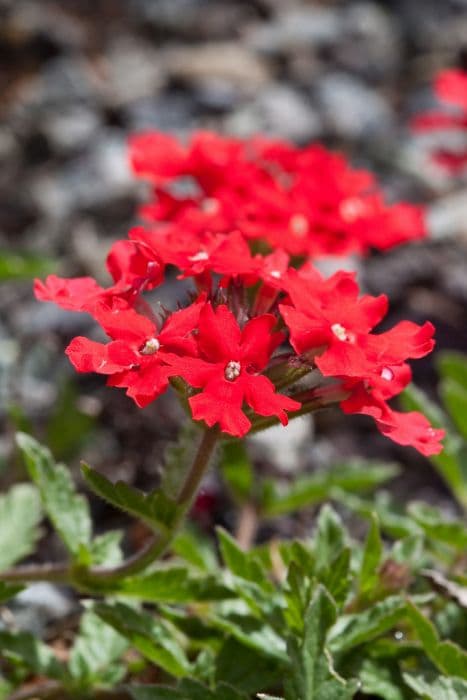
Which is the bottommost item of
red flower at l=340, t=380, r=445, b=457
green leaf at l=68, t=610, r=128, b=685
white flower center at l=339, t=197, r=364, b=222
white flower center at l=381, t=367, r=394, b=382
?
green leaf at l=68, t=610, r=128, b=685

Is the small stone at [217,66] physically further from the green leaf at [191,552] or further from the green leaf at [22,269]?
the green leaf at [191,552]

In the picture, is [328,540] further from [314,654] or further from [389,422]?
[389,422]

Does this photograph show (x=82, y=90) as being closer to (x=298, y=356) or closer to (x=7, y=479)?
(x=7, y=479)

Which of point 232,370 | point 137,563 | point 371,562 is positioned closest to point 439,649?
point 371,562

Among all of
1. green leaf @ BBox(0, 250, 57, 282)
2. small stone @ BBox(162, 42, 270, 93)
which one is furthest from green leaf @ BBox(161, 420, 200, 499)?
small stone @ BBox(162, 42, 270, 93)

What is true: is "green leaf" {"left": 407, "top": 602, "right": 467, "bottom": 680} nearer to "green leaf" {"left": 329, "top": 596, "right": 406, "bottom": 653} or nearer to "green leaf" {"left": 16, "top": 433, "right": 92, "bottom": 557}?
"green leaf" {"left": 329, "top": 596, "right": 406, "bottom": 653}
